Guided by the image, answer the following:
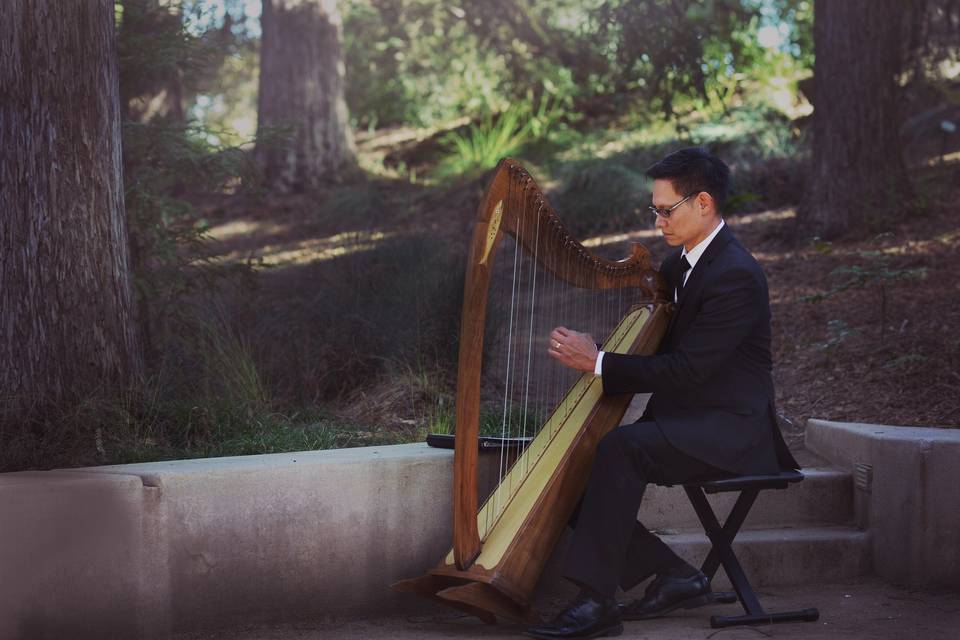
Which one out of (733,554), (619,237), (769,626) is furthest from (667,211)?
(619,237)

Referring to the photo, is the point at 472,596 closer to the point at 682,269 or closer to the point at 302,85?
the point at 682,269

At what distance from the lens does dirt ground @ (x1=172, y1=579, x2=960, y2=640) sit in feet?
12.7

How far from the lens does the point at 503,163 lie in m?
3.23

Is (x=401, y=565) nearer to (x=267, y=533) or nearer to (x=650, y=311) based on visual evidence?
(x=267, y=533)

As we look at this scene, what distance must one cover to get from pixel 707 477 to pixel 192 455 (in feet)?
6.81

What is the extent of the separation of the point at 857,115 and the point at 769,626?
597 cm

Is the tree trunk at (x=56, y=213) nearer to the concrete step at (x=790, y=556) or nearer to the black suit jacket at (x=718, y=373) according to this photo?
the black suit jacket at (x=718, y=373)

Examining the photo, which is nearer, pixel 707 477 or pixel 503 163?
pixel 503 163

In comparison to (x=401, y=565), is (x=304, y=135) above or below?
above

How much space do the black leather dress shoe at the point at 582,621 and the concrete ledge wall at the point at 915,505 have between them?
59.3 inches

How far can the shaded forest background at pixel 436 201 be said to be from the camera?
16.4ft

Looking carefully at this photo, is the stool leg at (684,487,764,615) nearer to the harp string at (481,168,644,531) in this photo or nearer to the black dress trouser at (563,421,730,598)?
the black dress trouser at (563,421,730,598)

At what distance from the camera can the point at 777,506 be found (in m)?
4.83

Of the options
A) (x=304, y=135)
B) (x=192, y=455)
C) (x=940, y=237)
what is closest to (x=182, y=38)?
(x=192, y=455)
